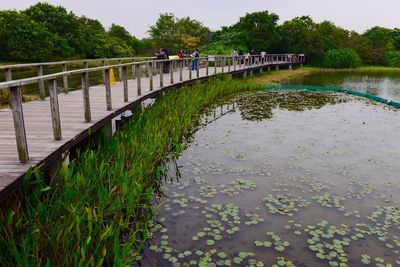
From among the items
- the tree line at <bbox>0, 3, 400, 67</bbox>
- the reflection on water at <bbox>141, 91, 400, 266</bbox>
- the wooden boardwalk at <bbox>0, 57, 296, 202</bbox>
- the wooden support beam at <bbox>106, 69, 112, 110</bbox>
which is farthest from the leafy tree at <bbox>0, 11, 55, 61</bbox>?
the wooden support beam at <bbox>106, 69, 112, 110</bbox>

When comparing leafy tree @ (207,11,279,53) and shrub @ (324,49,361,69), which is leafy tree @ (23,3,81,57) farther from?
shrub @ (324,49,361,69)

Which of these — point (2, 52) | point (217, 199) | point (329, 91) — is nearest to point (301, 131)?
point (217, 199)

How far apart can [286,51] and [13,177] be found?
50707 millimetres

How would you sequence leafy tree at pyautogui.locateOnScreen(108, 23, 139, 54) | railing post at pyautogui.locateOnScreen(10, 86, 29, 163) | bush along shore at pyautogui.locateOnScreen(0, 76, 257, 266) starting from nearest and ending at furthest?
bush along shore at pyautogui.locateOnScreen(0, 76, 257, 266) < railing post at pyautogui.locateOnScreen(10, 86, 29, 163) < leafy tree at pyautogui.locateOnScreen(108, 23, 139, 54)

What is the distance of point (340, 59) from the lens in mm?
47375

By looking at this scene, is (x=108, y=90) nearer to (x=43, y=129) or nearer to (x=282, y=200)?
(x=43, y=129)

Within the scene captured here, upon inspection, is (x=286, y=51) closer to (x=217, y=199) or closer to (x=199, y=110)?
(x=199, y=110)

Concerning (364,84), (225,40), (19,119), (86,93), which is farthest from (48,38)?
(19,119)

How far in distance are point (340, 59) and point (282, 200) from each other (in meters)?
45.8

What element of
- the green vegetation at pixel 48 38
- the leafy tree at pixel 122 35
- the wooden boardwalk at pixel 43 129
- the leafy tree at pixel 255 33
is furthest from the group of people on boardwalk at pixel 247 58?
the leafy tree at pixel 122 35

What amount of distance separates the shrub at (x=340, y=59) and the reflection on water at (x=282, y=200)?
38648mm

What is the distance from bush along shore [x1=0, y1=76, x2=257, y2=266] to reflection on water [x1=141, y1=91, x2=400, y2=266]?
1.37 feet

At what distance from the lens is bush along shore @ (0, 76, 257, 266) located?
3682 mm

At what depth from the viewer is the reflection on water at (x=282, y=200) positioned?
15.7ft
